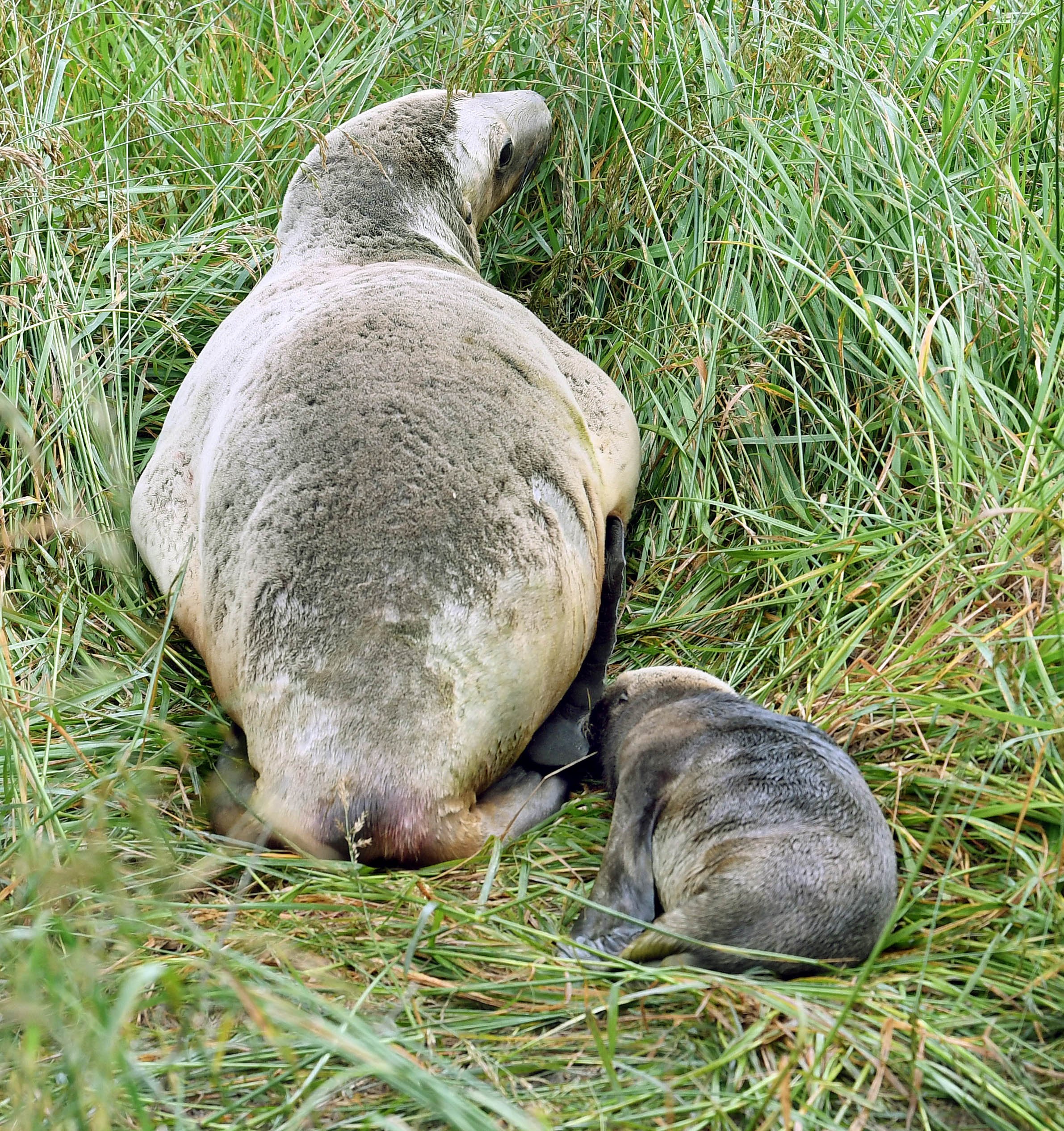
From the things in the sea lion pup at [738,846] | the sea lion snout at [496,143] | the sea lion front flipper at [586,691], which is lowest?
the sea lion front flipper at [586,691]

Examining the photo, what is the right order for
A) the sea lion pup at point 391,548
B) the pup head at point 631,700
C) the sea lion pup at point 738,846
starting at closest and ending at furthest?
the sea lion pup at point 738,846 → the sea lion pup at point 391,548 → the pup head at point 631,700

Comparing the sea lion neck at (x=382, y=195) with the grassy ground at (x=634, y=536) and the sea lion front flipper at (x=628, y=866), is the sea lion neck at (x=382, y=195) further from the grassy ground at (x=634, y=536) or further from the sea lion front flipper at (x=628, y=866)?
the sea lion front flipper at (x=628, y=866)

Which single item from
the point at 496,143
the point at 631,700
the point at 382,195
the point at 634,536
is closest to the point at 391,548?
the point at 631,700

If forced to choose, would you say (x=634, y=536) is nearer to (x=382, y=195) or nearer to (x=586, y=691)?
(x=586, y=691)

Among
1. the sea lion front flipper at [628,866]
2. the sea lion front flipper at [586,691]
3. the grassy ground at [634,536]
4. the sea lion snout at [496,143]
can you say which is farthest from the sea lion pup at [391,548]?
the sea lion snout at [496,143]

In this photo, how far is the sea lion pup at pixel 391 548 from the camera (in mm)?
2611

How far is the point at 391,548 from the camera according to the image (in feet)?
8.84

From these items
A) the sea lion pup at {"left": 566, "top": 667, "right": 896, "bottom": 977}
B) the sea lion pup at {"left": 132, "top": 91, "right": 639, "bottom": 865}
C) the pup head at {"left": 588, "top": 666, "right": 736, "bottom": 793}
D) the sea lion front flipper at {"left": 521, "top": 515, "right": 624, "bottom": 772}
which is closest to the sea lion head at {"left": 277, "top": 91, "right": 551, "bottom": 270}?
the sea lion pup at {"left": 132, "top": 91, "right": 639, "bottom": 865}

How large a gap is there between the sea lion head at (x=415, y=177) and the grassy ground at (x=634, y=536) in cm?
24

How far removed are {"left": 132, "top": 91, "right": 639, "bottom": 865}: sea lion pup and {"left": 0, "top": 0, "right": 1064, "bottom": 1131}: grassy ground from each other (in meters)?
0.15

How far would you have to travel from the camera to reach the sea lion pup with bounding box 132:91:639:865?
261 cm

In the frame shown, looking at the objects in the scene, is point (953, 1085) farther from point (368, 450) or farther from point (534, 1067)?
point (368, 450)

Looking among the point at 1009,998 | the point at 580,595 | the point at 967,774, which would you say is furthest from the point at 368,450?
the point at 1009,998

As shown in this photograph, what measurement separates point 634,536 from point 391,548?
1.43m
